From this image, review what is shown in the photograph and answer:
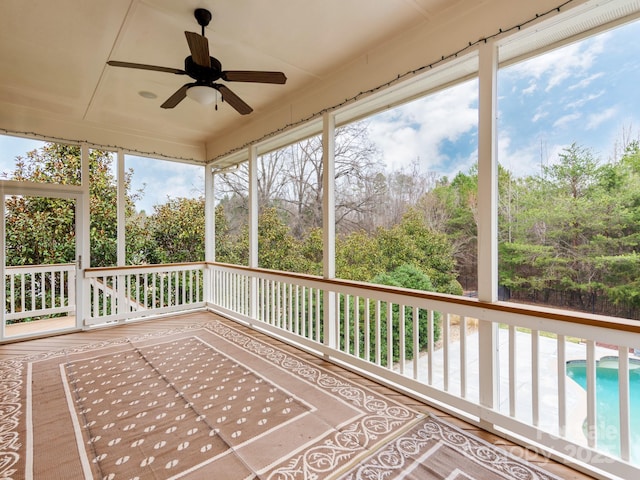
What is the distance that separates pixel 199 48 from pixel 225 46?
92 cm

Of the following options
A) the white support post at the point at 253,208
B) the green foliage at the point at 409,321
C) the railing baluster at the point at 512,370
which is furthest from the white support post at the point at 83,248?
the railing baluster at the point at 512,370

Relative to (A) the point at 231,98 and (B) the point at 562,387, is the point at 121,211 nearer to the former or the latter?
(A) the point at 231,98

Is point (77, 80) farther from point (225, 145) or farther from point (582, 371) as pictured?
point (582, 371)

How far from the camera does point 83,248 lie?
4520 mm

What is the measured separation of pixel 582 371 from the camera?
2162mm

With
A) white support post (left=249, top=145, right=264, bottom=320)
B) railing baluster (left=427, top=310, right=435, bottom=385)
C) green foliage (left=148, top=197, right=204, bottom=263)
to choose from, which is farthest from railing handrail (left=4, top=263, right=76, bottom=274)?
railing baluster (left=427, top=310, right=435, bottom=385)

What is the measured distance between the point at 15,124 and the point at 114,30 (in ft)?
8.37

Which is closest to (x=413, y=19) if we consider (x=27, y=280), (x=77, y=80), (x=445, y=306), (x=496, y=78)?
(x=496, y=78)

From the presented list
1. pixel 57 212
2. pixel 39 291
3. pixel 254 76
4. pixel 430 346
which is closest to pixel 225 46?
pixel 254 76

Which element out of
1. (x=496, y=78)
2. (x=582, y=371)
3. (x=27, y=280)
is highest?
(x=496, y=78)

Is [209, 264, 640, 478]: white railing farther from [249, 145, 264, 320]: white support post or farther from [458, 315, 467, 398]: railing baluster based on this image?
[249, 145, 264, 320]: white support post

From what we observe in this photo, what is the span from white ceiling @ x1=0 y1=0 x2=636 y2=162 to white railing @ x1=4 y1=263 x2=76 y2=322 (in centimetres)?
184

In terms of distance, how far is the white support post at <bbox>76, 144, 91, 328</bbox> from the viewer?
4.46m

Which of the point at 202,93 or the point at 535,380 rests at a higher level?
the point at 202,93
